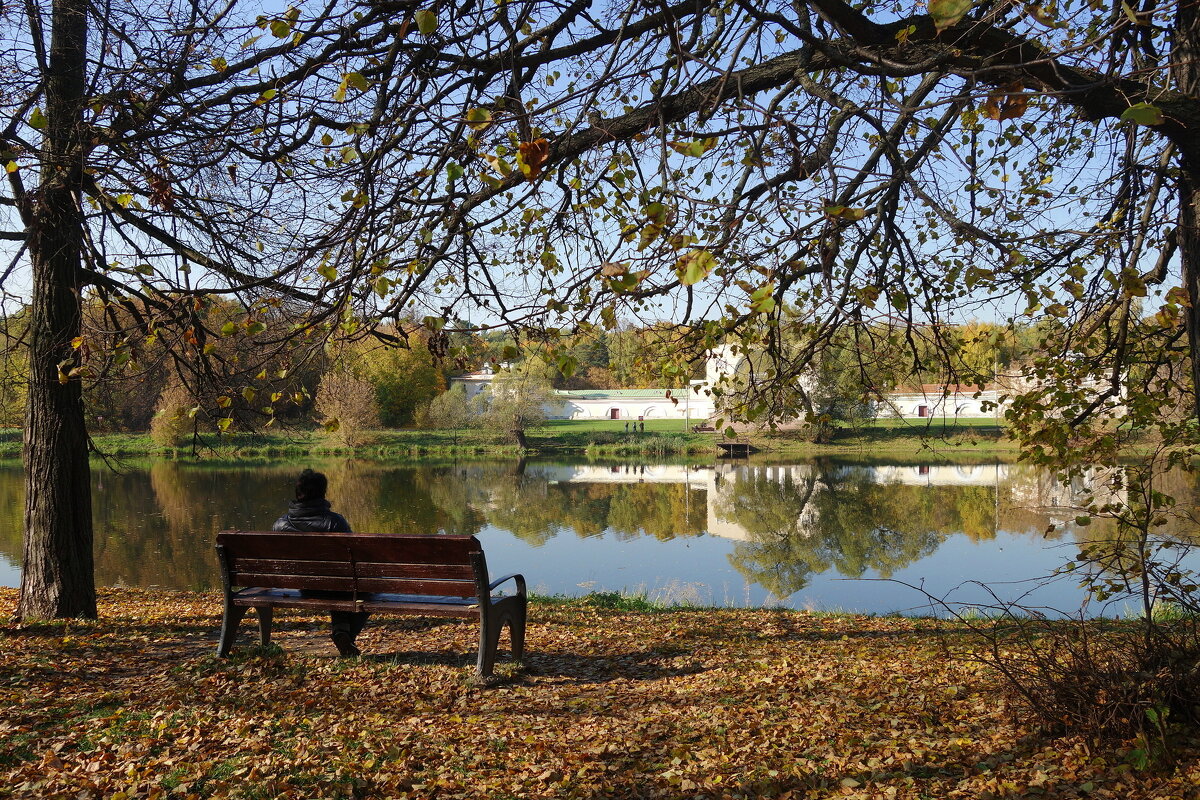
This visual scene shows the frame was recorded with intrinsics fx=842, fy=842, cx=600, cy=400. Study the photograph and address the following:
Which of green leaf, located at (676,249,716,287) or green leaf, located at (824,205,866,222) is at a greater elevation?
green leaf, located at (824,205,866,222)

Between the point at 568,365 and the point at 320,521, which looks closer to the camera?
the point at 568,365

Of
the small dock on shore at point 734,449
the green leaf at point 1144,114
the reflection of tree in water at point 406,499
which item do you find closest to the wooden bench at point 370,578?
the green leaf at point 1144,114

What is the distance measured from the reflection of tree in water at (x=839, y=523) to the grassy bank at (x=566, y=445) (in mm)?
11864

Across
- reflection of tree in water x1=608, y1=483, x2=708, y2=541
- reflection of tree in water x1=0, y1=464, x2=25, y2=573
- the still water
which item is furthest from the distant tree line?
reflection of tree in water x1=608, y1=483, x2=708, y2=541

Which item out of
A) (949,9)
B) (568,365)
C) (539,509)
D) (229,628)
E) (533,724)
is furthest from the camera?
(539,509)

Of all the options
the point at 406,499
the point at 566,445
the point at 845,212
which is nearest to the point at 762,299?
the point at 845,212

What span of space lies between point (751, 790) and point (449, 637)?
3261 mm

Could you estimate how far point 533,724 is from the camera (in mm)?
4148

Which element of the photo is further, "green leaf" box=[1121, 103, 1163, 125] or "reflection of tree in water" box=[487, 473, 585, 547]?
"reflection of tree in water" box=[487, 473, 585, 547]

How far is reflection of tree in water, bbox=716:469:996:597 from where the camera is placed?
1461 centimetres

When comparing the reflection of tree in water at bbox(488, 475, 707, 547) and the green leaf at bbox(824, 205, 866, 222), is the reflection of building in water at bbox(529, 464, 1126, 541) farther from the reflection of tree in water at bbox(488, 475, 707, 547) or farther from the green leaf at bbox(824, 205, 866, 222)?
the green leaf at bbox(824, 205, 866, 222)

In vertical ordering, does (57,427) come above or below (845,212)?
below

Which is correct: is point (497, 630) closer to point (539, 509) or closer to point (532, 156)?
point (532, 156)

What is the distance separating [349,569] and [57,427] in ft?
10.0
